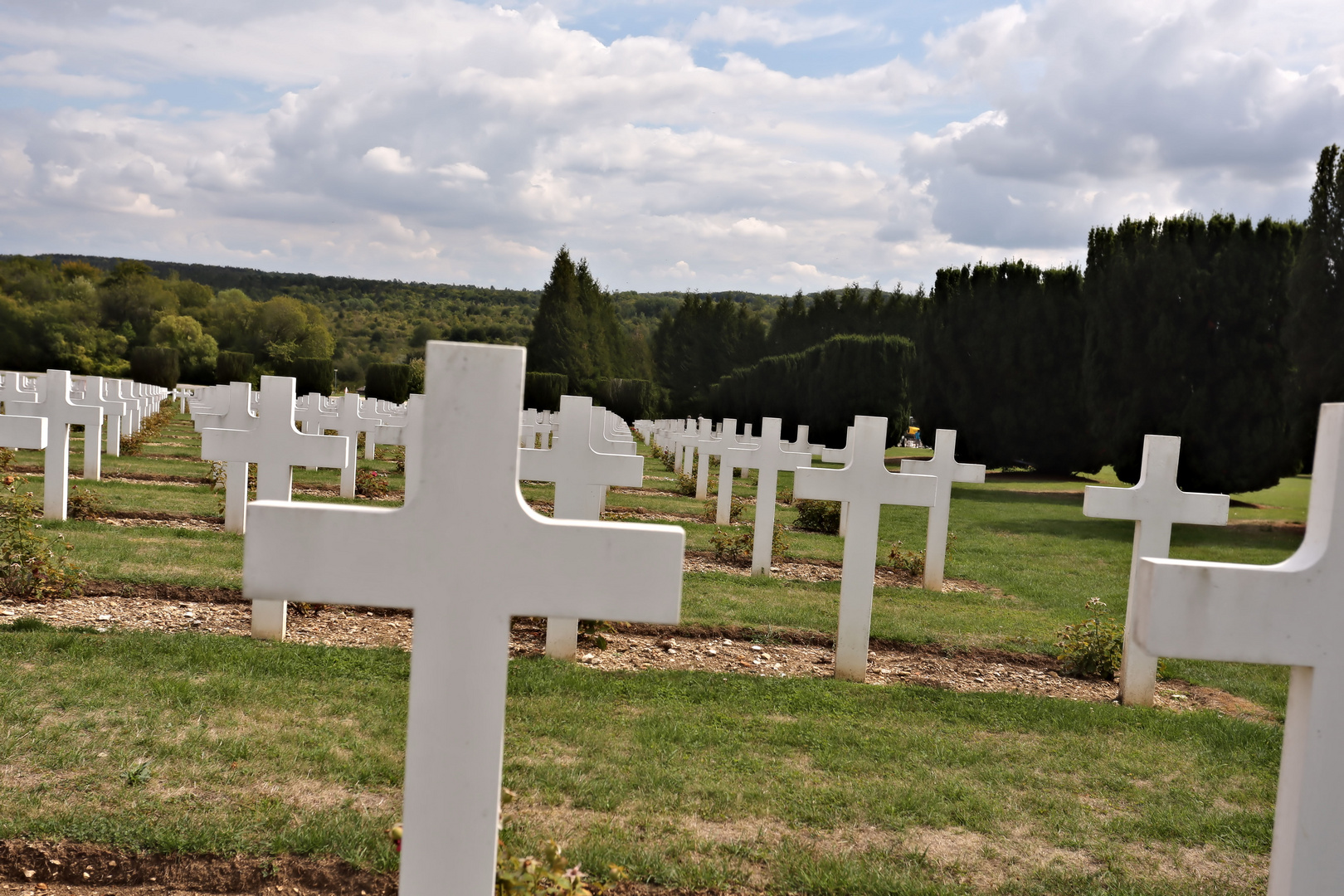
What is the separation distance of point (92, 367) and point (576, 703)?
6843 centimetres

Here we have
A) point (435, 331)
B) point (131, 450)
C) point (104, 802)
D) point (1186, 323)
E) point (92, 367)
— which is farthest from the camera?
point (435, 331)

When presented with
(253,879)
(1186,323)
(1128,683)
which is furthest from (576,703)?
(1186,323)

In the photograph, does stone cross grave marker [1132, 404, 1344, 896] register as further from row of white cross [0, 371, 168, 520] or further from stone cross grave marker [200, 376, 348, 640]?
row of white cross [0, 371, 168, 520]

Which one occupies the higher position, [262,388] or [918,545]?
[262,388]

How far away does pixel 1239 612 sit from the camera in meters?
1.84

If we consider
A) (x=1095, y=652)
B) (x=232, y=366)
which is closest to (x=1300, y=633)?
(x=1095, y=652)

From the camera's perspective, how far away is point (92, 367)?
202 ft

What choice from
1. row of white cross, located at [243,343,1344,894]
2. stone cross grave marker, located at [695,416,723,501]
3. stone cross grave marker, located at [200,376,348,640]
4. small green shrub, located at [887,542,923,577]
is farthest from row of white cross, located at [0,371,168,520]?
stone cross grave marker, located at [695,416,723,501]

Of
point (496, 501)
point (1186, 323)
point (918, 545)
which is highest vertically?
point (1186, 323)

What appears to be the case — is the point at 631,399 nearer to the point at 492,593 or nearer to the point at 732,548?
the point at 732,548

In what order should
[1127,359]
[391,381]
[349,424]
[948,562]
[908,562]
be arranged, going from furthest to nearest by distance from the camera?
[391,381], [1127,359], [349,424], [948,562], [908,562]

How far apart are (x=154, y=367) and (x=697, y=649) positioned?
6149 centimetres

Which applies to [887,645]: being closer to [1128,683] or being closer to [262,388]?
[1128,683]

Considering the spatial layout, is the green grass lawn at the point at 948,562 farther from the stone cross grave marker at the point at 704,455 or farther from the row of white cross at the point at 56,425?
the stone cross grave marker at the point at 704,455
